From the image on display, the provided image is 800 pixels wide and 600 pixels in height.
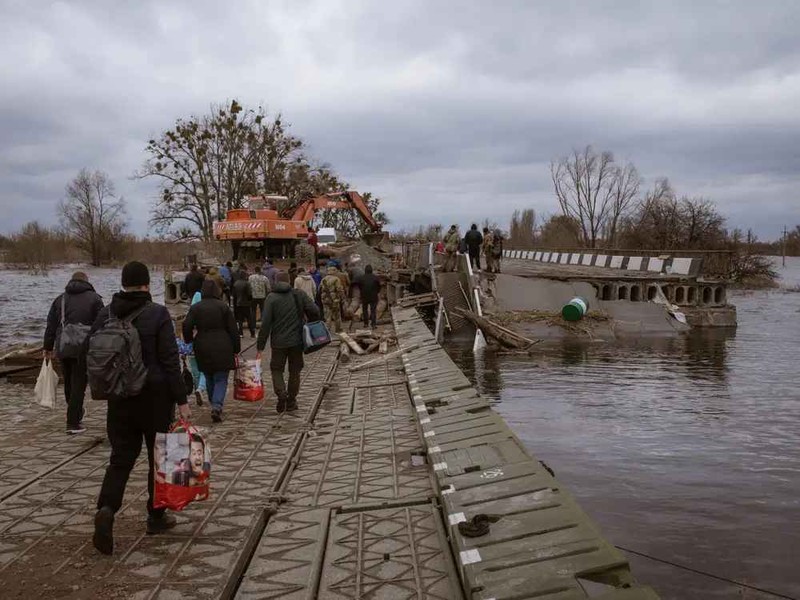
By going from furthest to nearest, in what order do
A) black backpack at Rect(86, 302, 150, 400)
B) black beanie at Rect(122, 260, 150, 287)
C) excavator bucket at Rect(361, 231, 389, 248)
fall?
excavator bucket at Rect(361, 231, 389, 248), black beanie at Rect(122, 260, 150, 287), black backpack at Rect(86, 302, 150, 400)

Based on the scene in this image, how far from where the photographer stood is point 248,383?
8586 millimetres

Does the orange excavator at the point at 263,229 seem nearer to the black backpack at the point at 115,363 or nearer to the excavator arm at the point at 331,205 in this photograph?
the excavator arm at the point at 331,205

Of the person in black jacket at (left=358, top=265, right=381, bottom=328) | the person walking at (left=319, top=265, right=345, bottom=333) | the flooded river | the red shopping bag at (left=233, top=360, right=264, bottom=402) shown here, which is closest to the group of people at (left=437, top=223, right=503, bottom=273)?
the flooded river

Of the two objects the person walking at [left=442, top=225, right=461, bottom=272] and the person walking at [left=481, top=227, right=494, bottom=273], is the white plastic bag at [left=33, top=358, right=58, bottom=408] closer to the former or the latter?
the person walking at [left=481, top=227, right=494, bottom=273]

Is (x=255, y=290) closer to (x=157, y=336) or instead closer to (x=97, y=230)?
(x=157, y=336)

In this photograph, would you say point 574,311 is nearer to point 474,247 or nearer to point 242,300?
point 474,247

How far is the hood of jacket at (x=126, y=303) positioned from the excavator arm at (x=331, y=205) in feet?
71.5

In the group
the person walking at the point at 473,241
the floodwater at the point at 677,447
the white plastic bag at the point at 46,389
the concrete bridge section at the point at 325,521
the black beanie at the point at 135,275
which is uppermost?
the person walking at the point at 473,241

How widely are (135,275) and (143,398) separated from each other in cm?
81

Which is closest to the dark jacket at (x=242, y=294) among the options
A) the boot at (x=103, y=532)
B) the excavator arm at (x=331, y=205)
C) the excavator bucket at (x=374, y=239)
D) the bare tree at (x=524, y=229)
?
the excavator arm at (x=331, y=205)

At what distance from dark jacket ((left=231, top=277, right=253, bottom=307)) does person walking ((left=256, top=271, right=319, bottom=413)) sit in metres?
7.28

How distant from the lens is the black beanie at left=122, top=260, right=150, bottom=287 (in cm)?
461

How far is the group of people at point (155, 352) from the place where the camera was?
4.50 meters

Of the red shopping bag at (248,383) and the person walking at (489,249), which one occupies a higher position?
the person walking at (489,249)
